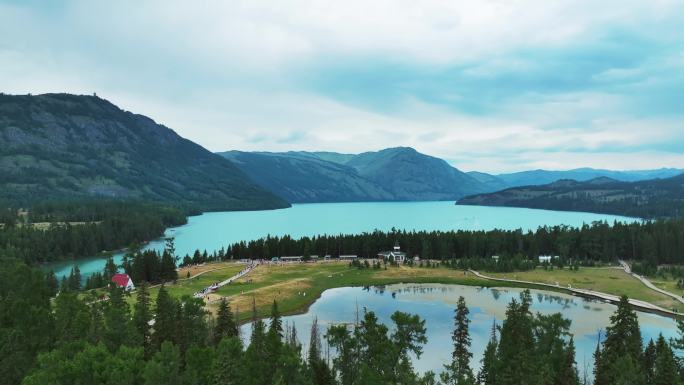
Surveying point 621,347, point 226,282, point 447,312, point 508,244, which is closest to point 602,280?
point 508,244

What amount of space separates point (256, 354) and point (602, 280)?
118m

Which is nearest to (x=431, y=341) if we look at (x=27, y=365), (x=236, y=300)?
(x=236, y=300)

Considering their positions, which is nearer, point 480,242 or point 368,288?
point 368,288

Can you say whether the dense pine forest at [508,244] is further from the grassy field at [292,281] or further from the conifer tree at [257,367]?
the conifer tree at [257,367]

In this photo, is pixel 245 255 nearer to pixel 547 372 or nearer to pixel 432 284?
pixel 432 284

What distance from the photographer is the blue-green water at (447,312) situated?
78000 mm

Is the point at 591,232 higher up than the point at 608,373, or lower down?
higher up

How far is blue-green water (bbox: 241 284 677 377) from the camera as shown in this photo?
3071 inches

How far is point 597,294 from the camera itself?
121 meters

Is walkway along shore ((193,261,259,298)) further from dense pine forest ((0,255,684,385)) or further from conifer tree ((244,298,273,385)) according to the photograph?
conifer tree ((244,298,273,385))

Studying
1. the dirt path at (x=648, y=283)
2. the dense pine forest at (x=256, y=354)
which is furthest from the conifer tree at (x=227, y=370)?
the dirt path at (x=648, y=283)

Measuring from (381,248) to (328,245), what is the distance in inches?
819

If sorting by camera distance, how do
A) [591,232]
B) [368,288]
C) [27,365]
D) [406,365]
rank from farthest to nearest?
[591,232]
[368,288]
[27,365]
[406,365]

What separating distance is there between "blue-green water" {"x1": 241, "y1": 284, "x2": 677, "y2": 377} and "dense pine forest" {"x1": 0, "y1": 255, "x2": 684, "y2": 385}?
16.5 m
